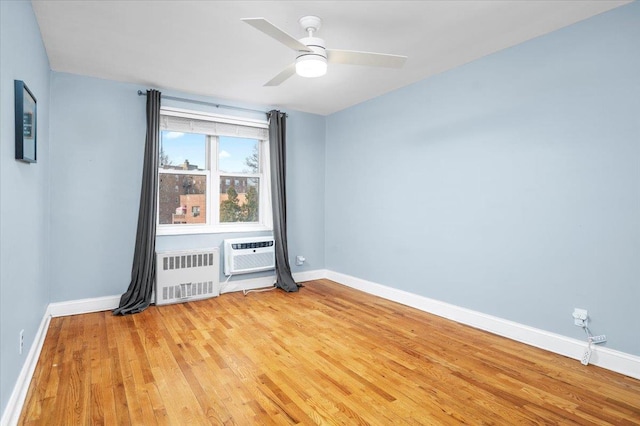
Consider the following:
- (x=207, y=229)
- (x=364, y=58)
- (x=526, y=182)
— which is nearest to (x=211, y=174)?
(x=207, y=229)

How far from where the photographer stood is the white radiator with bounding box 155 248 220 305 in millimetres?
3967

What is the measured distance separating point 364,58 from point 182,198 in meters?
2.95

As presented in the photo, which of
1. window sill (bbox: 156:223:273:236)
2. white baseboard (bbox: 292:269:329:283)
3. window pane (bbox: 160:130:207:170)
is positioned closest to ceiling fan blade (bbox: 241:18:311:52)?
window pane (bbox: 160:130:207:170)

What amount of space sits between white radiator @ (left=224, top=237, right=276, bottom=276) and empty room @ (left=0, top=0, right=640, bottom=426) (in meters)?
0.03

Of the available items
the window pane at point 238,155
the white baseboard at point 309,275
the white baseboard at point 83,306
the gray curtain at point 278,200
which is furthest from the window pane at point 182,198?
the white baseboard at point 309,275

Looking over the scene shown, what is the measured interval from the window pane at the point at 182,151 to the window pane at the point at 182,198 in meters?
0.13

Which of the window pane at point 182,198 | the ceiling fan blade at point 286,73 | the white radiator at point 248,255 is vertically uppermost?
the ceiling fan blade at point 286,73

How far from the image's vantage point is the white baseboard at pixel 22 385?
1767 mm

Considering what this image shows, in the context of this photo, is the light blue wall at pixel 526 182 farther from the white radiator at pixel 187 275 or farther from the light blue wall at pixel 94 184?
the light blue wall at pixel 94 184

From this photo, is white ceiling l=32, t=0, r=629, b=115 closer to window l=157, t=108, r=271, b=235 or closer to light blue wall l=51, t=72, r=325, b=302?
light blue wall l=51, t=72, r=325, b=302

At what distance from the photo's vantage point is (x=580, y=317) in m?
2.57

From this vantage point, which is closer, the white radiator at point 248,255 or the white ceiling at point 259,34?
the white ceiling at point 259,34

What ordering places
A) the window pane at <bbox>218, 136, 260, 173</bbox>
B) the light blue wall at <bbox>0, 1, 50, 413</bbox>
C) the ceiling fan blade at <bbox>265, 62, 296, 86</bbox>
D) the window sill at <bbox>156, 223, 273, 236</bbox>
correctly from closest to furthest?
the light blue wall at <bbox>0, 1, 50, 413</bbox>
the ceiling fan blade at <bbox>265, 62, 296, 86</bbox>
the window sill at <bbox>156, 223, 273, 236</bbox>
the window pane at <bbox>218, 136, 260, 173</bbox>

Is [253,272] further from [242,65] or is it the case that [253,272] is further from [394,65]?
[394,65]
